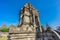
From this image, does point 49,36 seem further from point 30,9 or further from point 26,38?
point 30,9

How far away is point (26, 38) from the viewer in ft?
44.1

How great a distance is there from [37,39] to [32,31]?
3.78 ft

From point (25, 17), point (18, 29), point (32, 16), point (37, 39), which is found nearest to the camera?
point (37, 39)

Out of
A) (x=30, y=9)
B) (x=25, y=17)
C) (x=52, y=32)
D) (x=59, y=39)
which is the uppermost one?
(x=30, y=9)

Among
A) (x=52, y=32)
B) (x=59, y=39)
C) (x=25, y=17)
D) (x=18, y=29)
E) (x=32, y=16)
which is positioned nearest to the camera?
(x=59, y=39)

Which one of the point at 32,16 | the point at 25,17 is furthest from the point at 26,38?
the point at 32,16

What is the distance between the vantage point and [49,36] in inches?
456

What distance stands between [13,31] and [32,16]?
16.0 meters

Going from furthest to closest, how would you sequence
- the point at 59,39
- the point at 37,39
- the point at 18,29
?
the point at 18,29
the point at 37,39
the point at 59,39

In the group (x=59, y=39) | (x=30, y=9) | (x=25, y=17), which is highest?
(x=30, y=9)

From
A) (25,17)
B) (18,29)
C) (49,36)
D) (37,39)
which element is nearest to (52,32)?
(49,36)

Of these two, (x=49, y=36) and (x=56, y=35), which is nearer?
(x=56, y=35)

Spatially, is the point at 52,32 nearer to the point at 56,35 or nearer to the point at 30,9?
the point at 56,35

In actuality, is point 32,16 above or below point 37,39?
above
